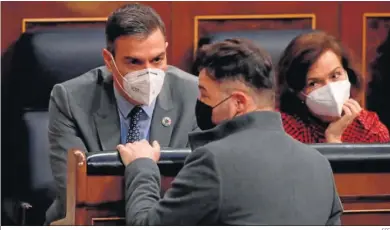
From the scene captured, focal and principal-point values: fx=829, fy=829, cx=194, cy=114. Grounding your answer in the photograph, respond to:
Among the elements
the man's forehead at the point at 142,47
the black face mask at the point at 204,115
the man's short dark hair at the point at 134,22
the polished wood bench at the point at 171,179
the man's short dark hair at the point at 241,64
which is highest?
the man's short dark hair at the point at 134,22

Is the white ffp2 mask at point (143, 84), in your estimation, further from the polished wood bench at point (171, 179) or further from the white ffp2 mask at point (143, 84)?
the polished wood bench at point (171, 179)

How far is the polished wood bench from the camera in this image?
5.65ft

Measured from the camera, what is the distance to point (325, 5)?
3.14m

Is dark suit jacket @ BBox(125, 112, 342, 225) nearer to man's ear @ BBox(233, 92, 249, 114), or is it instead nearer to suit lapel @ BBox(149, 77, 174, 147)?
man's ear @ BBox(233, 92, 249, 114)

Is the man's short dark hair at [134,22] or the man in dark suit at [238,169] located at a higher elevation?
the man's short dark hair at [134,22]

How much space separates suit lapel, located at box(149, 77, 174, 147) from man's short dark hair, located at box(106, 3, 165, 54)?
201 millimetres

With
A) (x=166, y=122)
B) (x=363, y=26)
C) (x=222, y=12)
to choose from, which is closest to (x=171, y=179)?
(x=166, y=122)

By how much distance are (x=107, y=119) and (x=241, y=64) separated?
677 millimetres

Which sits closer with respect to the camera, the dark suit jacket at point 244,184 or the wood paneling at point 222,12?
the dark suit jacket at point 244,184

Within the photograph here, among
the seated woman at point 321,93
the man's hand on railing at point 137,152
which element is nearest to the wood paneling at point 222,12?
the seated woman at point 321,93

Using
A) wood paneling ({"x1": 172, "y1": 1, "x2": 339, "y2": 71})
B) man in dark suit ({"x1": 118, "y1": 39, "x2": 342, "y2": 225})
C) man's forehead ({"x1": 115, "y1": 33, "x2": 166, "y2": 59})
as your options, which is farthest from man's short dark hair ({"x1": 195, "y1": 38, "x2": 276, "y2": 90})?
wood paneling ({"x1": 172, "y1": 1, "x2": 339, "y2": 71})

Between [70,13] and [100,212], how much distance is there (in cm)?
147

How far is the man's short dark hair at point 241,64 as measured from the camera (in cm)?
164
